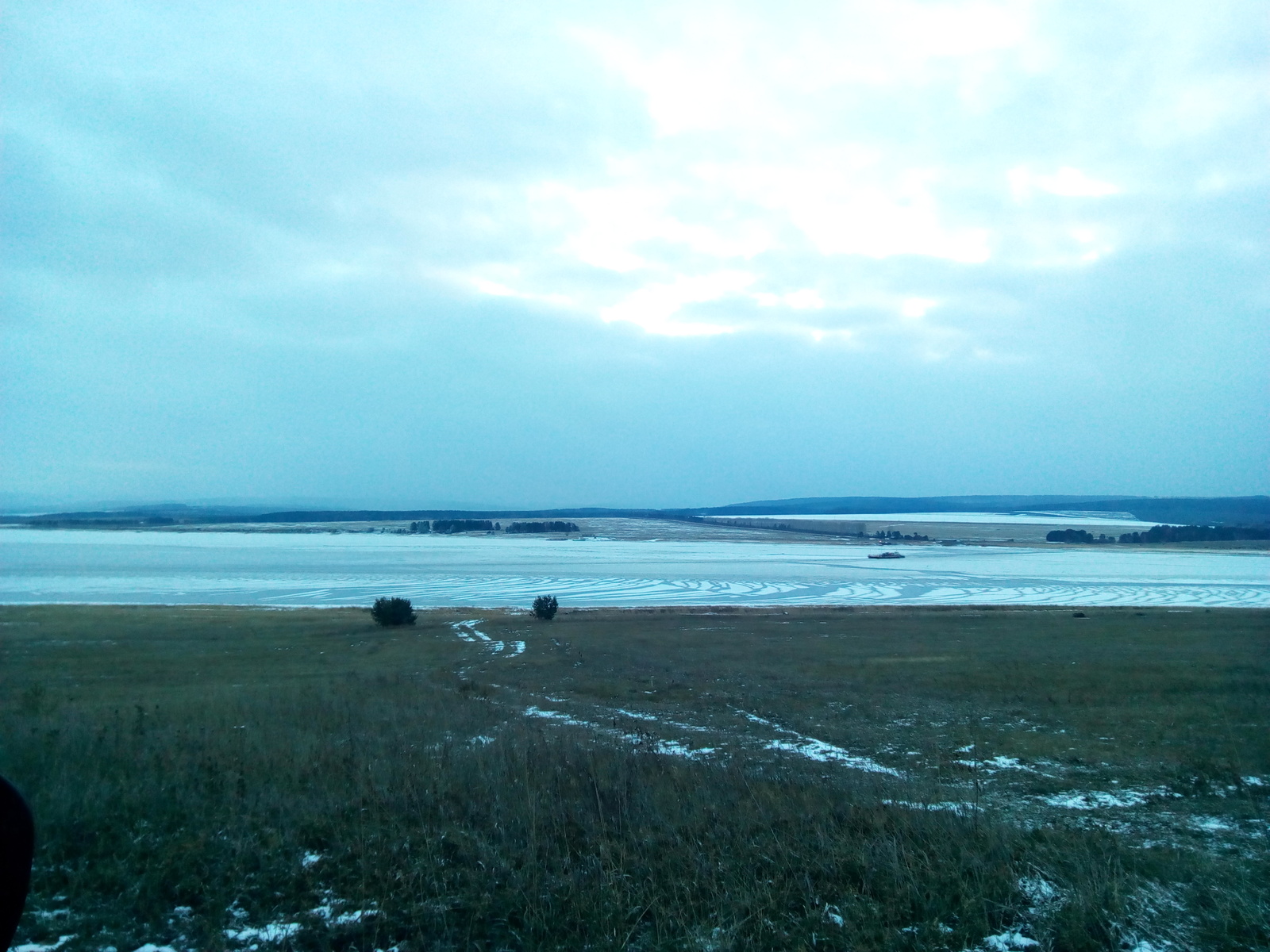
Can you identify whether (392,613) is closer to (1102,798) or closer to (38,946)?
(1102,798)

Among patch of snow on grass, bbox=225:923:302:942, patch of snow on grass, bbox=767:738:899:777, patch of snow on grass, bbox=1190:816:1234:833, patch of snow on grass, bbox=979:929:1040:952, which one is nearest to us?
patch of snow on grass, bbox=979:929:1040:952

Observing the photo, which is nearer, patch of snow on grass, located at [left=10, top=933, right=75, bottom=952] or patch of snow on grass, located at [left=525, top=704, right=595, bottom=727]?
patch of snow on grass, located at [left=10, top=933, right=75, bottom=952]

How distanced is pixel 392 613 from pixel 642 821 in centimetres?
3334

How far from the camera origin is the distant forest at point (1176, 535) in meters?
110

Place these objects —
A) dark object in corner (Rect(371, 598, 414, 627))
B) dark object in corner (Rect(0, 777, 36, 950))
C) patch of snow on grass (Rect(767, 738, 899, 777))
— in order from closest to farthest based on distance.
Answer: dark object in corner (Rect(0, 777, 36, 950)), patch of snow on grass (Rect(767, 738, 899, 777)), dark object in corner (Rect(371, 598, 414, 627))

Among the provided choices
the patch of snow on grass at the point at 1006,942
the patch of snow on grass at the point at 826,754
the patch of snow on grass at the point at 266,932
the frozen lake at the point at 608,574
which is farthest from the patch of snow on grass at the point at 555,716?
the frozen lake at the point at 608,574

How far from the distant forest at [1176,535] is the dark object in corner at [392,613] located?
11329 centimetres

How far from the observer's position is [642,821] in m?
6.19

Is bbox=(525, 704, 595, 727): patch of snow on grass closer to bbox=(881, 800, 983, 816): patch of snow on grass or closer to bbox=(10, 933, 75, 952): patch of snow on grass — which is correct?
bbox=(881, 800, 983, 816): patch of snow on grass

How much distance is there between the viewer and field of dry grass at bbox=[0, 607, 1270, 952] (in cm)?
473

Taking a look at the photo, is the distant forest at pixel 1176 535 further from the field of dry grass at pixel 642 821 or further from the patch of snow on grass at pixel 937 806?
the patch of snow on grass at pixel 937 806

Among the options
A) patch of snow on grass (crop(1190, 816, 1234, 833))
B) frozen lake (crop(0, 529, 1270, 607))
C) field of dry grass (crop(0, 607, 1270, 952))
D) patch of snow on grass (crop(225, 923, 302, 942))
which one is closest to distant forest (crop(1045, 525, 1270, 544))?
frozen lake (crop(0, 529, 1270, 607))

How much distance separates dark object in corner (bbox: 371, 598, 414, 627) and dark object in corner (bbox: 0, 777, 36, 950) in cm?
3513

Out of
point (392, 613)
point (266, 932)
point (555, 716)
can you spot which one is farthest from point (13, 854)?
point (392, 613)
